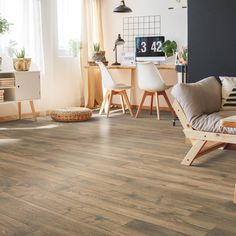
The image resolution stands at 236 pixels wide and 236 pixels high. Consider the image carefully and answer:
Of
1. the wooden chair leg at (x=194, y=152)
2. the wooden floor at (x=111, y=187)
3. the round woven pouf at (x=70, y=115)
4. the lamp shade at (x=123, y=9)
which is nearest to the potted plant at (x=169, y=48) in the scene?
the lamp shade at (x=123, y=9)

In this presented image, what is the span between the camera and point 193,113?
11.0 ft

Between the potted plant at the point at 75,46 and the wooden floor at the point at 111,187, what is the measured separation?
7.95 ft

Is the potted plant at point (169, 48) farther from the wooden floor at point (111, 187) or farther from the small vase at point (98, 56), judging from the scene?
the wooden floor at point (111, 187)

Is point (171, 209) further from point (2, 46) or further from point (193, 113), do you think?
point (2, 46)

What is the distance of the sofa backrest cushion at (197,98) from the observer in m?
3.36

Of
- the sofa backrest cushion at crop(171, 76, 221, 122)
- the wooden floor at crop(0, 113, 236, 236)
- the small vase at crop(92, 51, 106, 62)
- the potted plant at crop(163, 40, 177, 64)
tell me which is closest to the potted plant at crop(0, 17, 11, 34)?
the wooden floor at crop(0, 113, 236, 236)

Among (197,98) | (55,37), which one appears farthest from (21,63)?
(197,98)

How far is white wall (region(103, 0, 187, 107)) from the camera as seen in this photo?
6.27m

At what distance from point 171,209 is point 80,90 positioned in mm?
4863

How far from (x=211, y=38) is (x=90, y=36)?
3172mm

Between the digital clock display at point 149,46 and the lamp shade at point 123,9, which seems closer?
the lamp shade at point 123,9

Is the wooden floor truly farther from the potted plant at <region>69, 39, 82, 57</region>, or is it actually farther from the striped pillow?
the potted plant at <region>69, 39, 82, 57</region>

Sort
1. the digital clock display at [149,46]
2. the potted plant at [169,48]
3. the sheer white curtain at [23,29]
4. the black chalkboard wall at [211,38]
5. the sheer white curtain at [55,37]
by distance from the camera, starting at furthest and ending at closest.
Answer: the digital clock display at [149,46] → the potted plant at [169,48] → the sheer white curtain at [55,37] → the sheer white curtain at [23,29] → the black chalkboard wall at [211,38]

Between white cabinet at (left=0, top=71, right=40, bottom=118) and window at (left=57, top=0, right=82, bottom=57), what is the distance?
1.18m
